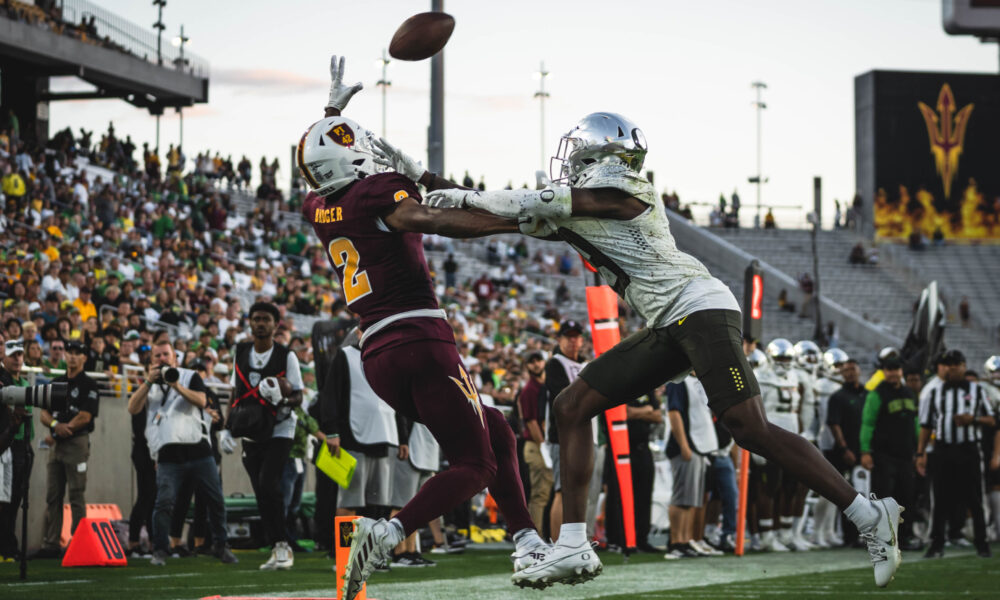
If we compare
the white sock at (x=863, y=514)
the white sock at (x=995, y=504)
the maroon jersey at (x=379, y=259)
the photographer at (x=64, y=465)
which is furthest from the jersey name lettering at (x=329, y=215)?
the white sock at (x=995, y=504)

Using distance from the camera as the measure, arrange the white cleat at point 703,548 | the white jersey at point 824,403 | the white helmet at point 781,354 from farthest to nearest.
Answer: the white jersey at point 824,403
the white helmet at point 781,354
the white cleat at point 703,548

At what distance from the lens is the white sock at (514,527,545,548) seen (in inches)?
223

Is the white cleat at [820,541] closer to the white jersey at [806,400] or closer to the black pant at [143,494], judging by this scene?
the white jersey at [806,400]

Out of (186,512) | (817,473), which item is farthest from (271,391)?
(817,473)

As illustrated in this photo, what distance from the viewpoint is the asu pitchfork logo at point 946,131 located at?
48.1 meters

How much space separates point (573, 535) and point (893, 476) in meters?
8.67

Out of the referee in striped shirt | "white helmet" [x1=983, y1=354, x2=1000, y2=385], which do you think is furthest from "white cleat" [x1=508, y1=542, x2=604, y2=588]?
"white helmet" [x1=983, y1=354, x2=1000, y2=385]

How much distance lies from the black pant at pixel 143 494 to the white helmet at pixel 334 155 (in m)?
6.54

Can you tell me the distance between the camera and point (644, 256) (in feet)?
18.2

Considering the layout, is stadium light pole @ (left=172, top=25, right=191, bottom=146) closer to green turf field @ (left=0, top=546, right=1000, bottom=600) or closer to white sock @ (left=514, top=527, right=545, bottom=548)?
green turf field @ (left=0, top=546, right=1000, bottom=600)

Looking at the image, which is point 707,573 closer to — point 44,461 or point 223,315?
point 44,461

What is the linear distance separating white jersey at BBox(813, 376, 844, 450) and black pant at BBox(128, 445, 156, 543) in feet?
22.6

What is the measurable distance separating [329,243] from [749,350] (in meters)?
7.64

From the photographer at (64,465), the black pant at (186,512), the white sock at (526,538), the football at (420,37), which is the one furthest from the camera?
the photographer at (64,465)
